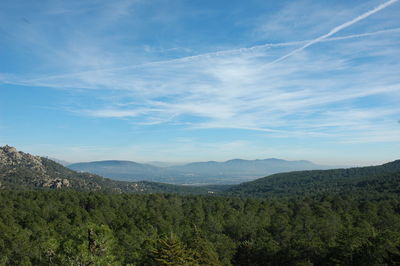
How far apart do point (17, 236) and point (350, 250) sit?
52909 millimetres

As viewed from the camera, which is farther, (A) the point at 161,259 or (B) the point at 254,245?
(B) the point at 254,245

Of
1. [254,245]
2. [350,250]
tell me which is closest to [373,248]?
[350,250]

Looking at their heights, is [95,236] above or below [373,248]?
above

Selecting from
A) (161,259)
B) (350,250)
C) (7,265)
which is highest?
(161,259)

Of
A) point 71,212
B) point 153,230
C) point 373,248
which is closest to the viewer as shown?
point 373,248

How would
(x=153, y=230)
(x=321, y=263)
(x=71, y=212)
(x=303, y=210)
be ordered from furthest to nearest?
(x=303, y=210) < (x=71, y=212) < (x=153, y=230) < (x=321, y=263)

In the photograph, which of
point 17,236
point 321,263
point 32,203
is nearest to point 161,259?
point 321,263

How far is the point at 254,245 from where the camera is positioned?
63844 mm

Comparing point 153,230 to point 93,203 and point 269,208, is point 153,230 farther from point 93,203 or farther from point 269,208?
point 269,208

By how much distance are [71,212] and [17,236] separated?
1259 inches

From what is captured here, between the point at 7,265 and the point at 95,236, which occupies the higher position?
the point at 95,236

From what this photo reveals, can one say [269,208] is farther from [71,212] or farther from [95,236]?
→ [95,236]

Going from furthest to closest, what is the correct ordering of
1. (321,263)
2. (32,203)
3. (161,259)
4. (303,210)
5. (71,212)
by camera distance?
(303,210), (32,203), (71,212), (321,263), (161,259)

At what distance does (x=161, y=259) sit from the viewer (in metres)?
29.2
